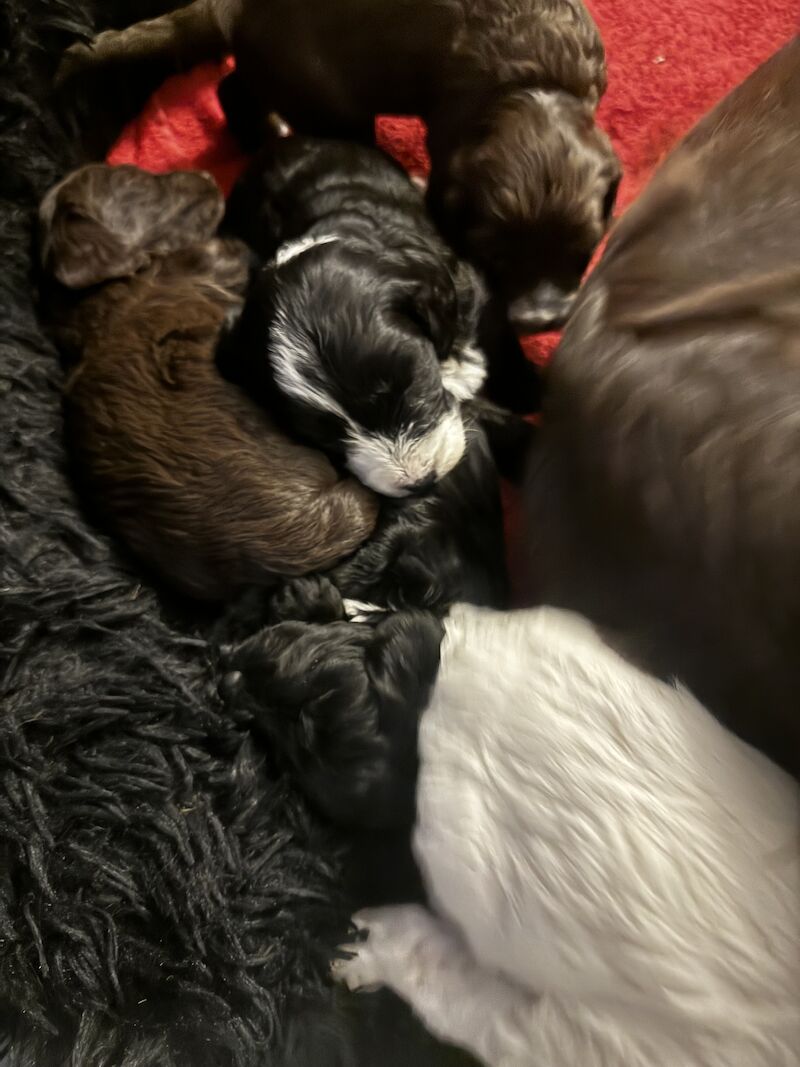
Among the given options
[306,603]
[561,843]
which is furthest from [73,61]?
[561,843]

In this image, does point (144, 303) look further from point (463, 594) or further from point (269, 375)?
point (463, 594)

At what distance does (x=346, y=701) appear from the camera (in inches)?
40.3

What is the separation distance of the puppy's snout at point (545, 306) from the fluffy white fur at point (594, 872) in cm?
51

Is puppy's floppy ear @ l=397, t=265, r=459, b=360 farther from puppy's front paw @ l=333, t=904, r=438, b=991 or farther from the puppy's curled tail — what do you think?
puppy's front paw @ l=333, t=904, r=438, b=991

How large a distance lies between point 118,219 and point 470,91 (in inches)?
21.8

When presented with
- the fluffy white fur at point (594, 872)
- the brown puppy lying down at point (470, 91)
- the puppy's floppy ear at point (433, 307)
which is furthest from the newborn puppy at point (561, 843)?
the brown puppy lying down at point (470, 91)

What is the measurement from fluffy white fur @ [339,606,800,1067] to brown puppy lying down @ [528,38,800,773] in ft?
0.19

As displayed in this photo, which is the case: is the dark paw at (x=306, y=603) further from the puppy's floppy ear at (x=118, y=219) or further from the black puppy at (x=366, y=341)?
the puppy's floppy ear at (x=118, y=219)

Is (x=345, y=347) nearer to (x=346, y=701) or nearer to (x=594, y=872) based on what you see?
(x=346, y=701)

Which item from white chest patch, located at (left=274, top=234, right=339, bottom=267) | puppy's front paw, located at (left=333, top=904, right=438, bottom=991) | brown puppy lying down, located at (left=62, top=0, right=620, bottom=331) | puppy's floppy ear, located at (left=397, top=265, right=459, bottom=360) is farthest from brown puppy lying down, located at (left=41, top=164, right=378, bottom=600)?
puppy's front paw, located at (left=333, top=904, right=438, bottom=991)

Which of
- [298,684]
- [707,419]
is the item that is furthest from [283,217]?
[707,419]

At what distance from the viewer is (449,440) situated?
46.2 inches

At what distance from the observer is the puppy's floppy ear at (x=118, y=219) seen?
4.15 feet

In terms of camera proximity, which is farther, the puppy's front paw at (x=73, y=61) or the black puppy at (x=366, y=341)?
the puppy's front paw at (x=73, y=61)
